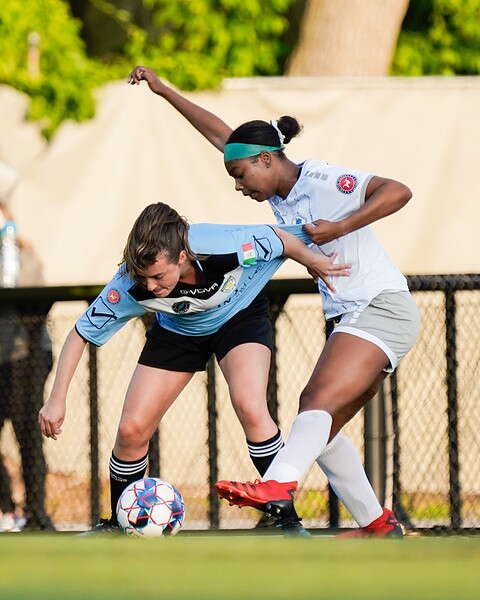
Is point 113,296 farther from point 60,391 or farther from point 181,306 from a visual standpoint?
point 60,391

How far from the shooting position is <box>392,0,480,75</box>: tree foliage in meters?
10.6

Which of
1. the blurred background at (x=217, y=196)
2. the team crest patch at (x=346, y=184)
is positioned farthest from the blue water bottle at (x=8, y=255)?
the team crest patch at (x=346, y=184)

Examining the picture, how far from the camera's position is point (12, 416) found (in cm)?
764

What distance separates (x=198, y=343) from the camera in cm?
647

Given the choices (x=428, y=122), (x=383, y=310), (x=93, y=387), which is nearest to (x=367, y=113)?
(x=428, y=122)

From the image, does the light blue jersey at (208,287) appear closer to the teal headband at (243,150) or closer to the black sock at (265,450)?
the teal headband at (243,150)

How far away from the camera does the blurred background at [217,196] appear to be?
751 centimetres

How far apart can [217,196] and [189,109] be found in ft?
7.96

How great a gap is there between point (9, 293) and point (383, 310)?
91.1 inches

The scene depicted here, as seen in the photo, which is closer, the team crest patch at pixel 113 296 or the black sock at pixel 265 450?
the team crest patch at pixel 113 296

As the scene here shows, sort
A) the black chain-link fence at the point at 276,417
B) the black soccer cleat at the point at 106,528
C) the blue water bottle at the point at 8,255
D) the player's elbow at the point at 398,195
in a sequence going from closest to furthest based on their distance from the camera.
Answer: the player's elbow at the point at 398,195 < the black soccer cleat at the point at 106,528 < the black chain-link fence at the point at 276,417 < the blue water bottle at the point at 8,255

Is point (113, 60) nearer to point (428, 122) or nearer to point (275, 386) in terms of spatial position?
point (428, 122)

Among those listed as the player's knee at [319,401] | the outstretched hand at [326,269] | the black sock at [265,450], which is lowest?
the black sock at [265,450]

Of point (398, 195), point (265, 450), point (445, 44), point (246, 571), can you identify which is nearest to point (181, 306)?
point (265, 450)
